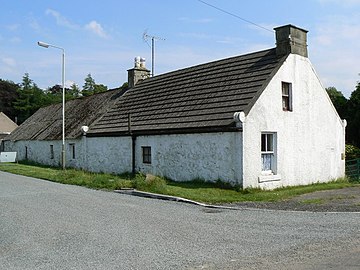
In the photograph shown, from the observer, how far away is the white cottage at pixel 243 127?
18.3 meters

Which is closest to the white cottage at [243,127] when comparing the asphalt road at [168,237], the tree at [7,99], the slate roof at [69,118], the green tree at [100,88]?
the asphalt road at [168,237]

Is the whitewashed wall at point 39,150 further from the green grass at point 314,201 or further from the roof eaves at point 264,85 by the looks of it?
the green grass at point 314,201

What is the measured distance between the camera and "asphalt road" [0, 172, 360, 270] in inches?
286

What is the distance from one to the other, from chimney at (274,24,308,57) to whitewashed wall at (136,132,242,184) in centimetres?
Result: 530

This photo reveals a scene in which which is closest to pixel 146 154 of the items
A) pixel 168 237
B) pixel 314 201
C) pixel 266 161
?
pixel 266 161

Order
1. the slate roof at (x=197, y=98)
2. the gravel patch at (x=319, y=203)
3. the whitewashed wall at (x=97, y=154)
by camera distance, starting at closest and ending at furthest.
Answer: the gravel patch at (x=319, y=203), the slate roof at (x=197, y=98), the whitewashed wall at (x=97, y=154)

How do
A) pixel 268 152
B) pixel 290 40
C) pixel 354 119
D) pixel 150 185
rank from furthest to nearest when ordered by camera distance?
pixel 354 119, pixel 290 40, pixel 268 152, pixel 150 185

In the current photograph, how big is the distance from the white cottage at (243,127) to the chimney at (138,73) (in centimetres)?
640

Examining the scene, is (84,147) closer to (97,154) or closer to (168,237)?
(97,154)

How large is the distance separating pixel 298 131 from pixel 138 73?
49.6ft

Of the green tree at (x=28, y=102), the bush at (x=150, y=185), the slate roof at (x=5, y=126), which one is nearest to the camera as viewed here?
the bush at (x=150, y=185)

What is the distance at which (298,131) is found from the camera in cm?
2055

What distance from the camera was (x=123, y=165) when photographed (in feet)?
81.1

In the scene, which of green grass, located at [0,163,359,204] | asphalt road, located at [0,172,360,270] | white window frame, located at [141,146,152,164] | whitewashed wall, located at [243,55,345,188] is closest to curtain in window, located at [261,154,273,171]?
whitewashed wall, located at [243,55,345,188]
